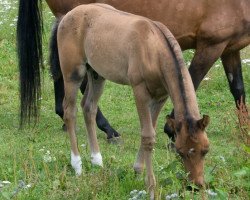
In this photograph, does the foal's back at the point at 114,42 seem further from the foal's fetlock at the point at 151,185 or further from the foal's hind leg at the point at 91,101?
the foal's fetlock at the point at 151,185

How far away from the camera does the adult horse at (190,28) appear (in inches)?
286

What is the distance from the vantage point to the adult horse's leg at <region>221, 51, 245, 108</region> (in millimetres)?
7746

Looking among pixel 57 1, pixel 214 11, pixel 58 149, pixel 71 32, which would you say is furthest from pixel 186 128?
pixel 57 1

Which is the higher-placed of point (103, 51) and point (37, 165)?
point (103, 51)

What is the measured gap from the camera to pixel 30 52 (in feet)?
24.2

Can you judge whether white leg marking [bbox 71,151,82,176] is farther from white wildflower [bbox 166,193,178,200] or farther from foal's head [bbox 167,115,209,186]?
white wildflower [bbox 166,193,178,200]

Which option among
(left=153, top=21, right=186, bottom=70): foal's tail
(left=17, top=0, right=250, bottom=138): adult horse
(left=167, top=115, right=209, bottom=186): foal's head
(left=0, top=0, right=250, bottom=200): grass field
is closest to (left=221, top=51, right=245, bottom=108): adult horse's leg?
(left=17, top=0, right=250, bottom=138): adult horse

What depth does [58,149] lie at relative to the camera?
6879 millimetres

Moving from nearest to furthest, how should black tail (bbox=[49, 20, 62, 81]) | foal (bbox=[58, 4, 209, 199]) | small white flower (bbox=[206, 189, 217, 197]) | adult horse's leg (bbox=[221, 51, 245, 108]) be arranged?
1. small white flower (bbox=[206, 189, 217, 197])
2. foal (bbox=[58, 4, 209, 199])
3. black tail (bbox=[49, 20, 62, 81])
4. adult horse's leg (bbox=[221, 51, 245, 108])

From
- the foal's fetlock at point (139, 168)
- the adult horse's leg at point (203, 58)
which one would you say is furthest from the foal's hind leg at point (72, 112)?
the adult horse's leg at point (203, 58)

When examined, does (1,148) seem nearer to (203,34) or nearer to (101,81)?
(101,81)

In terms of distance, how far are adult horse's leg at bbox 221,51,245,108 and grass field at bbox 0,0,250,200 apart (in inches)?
15.0

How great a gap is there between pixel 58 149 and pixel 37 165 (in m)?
0.80

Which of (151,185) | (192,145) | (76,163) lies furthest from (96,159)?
(192,145)
